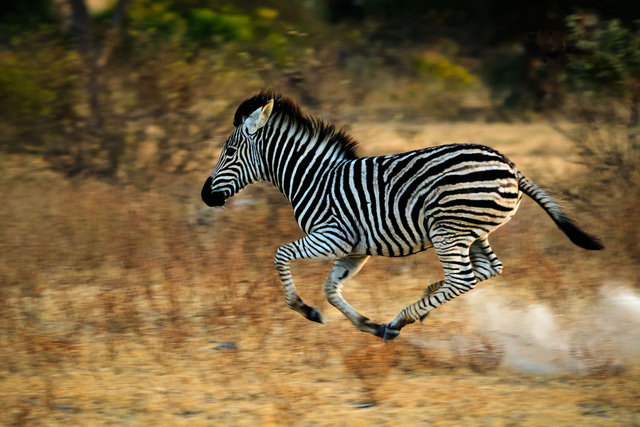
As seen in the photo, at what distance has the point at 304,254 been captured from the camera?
17.5 ft

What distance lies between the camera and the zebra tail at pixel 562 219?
5.21m

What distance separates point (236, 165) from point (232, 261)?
6.10 feet

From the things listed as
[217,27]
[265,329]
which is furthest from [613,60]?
[265,329]

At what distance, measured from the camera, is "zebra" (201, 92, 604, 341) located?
5.09m

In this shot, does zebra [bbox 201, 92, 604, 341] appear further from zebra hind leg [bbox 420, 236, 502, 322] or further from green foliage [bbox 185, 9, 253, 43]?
green foliage [bbox 185, 9, 253, 43]

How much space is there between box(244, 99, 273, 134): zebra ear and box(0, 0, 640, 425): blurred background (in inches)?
60.4

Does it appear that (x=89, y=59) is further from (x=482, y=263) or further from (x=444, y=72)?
(x=444, y=72)

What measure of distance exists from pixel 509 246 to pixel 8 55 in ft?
22.0

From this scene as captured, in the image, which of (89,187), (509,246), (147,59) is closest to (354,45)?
(147,59)

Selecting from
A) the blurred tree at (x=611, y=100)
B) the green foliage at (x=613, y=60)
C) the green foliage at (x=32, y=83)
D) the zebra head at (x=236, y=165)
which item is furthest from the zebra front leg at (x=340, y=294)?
the green foliage at (x=32, y=83)

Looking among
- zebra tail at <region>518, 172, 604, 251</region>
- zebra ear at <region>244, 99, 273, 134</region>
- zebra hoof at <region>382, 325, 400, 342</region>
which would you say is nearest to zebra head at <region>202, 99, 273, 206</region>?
zebra ear at <region>244, 99, 273, 134</region>

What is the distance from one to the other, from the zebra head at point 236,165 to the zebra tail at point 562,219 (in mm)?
1849

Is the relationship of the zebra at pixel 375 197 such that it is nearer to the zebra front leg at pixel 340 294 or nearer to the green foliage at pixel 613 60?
the zebra front leg at pixel 340 294

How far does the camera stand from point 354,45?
16.1m
